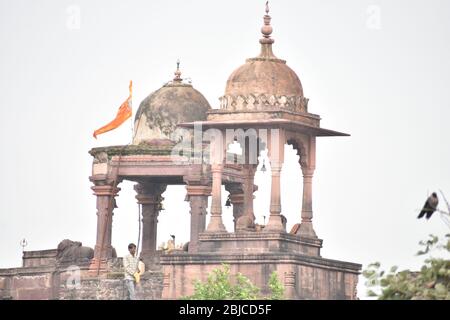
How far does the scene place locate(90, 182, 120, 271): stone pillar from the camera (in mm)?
89500

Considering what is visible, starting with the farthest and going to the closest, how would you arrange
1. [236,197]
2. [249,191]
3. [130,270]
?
[236,197] → [130,270] → [249,191]

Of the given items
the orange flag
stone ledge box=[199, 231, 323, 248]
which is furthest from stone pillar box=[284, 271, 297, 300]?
the orange flag

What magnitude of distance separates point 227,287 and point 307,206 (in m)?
6.90

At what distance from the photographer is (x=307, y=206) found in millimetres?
85875

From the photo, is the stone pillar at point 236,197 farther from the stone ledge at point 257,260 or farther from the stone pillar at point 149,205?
the stone ledge at point 257,260

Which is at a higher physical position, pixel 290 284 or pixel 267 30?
pixel 267 30

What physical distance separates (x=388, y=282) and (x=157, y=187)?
34231 mm

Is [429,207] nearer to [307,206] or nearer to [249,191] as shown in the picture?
[307,206]

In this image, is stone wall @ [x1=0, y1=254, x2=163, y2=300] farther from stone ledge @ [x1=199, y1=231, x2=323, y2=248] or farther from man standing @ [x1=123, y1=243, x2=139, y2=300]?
stone ledge @ [x1=199, y1=231, x2=323, y2=248]

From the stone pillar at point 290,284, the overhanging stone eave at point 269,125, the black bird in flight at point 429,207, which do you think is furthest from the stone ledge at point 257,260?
the black bird in flight at point 429,207

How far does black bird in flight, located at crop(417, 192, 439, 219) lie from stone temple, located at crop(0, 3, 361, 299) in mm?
17529

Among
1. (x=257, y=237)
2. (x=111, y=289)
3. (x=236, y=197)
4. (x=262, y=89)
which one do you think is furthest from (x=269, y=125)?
(x=236, y=197)
